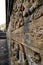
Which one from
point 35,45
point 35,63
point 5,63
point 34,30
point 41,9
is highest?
point 41,9

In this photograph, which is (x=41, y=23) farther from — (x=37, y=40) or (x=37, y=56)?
(x=37, y=56)

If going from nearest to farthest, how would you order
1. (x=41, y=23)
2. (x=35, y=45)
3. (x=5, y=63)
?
(x=41, y=23), (x=35, y=45), (x=5, y=63)

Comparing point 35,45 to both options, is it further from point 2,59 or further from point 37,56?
point 2,59

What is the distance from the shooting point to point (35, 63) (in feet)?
3.57

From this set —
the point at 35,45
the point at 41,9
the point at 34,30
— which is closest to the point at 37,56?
the point at 35,45

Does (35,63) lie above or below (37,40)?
below

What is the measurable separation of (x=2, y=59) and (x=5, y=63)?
168 millimetres

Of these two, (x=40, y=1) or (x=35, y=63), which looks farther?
(x=35, y=63)

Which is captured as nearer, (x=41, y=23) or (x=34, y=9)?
(x=41, y=23)

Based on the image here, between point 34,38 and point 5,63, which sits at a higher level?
point 34,38

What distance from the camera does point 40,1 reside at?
0.96 meters

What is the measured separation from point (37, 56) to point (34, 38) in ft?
0.41

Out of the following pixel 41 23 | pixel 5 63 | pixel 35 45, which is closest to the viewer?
pixel 41 23

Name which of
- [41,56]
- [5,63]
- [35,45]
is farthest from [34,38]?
[5,63]
